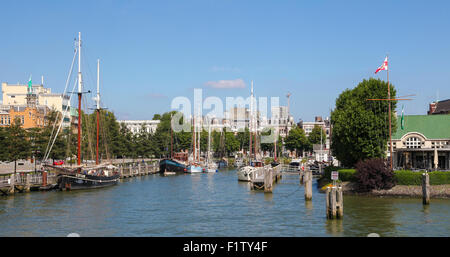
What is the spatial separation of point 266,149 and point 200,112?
6883 centimetres

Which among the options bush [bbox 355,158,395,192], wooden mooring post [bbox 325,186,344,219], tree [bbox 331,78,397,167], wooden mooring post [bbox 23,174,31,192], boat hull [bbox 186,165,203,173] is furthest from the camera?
boat hull [bbox 186,165,203,173]

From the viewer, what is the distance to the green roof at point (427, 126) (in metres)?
70.8

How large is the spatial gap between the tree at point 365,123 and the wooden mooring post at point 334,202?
2519 centimetres

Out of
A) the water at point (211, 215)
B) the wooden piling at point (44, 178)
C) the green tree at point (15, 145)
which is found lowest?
the water at point (211, 215)

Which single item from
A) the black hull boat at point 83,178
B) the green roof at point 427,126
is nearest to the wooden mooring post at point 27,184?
the black hull boat at point 83,178

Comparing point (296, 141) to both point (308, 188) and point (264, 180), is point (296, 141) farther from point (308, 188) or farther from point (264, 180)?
point (308, 188)

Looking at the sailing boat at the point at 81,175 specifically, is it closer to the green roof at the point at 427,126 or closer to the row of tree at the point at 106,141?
the row of tree at the point at 106,141

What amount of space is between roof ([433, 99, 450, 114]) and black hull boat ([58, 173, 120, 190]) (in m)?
75.6

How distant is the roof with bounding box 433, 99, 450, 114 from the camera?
108 metres

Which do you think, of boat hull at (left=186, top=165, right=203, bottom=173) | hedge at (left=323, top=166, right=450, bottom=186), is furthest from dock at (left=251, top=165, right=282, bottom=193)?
boat hull at (left=186, top=165, right=203, bottom=173)

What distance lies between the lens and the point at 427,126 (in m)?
72.8

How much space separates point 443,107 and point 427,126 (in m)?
43.7

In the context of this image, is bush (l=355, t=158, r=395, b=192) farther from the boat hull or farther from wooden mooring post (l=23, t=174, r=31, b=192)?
the boat hull
